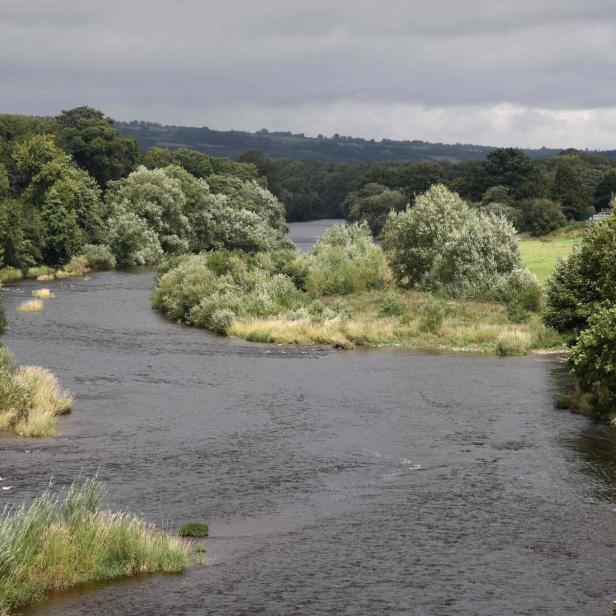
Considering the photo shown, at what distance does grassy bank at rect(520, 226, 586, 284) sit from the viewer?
295 feet

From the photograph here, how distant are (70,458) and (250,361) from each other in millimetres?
21872

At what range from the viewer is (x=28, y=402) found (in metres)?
40.4

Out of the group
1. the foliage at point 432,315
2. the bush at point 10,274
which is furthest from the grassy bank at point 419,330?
the bush at point 10,274

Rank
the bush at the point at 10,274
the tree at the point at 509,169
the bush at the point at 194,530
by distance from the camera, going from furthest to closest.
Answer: the tree at the point at 509,169
the bush at the point at 10,274
the bush at the point at 194,530

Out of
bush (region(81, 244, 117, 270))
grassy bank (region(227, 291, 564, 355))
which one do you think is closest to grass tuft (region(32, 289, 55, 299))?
grassy bank (region(227, 291, 564, 355))

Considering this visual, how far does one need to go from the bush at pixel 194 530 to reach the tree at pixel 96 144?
115 m

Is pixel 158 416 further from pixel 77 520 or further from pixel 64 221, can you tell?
pixel 64 221

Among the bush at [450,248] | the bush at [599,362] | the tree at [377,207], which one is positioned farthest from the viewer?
the tree at [377,207]

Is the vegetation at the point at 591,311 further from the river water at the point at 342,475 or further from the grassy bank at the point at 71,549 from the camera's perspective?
the grassy bank at the point at 71,549

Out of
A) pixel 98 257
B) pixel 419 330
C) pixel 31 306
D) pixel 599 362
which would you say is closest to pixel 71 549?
pixel 599 362

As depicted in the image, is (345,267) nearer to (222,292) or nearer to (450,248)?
(450,248)

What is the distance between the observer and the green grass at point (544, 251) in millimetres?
89506

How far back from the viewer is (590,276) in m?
52.0

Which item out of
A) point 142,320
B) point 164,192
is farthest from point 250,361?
point 164,192
